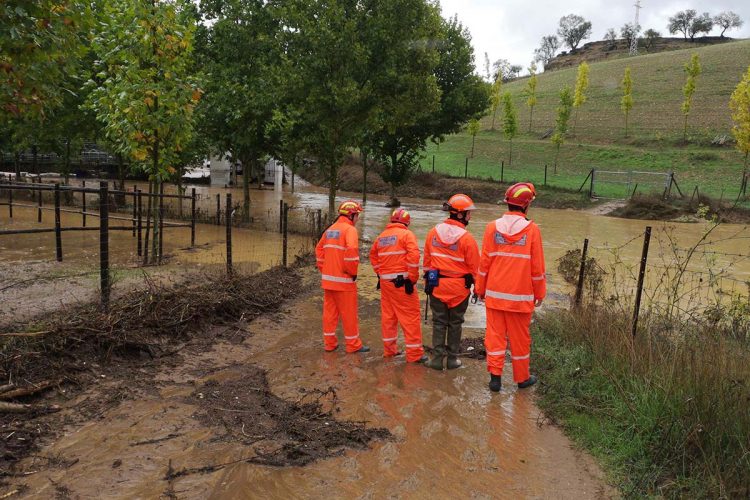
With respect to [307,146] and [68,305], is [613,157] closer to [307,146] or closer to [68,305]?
[307,146]

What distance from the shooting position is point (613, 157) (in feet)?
125

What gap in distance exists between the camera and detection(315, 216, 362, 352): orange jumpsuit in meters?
6.20

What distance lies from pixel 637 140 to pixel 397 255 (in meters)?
41.7

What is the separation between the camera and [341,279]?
20.4ft

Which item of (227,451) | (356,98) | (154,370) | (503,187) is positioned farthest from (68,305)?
(503,187)

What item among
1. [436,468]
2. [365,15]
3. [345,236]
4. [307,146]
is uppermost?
[365,15]

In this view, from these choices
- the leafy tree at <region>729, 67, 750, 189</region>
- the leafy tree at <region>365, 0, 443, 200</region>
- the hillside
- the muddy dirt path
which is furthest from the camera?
the hillside

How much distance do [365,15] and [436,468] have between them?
11705mm

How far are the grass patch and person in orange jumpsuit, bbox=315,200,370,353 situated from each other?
216cm

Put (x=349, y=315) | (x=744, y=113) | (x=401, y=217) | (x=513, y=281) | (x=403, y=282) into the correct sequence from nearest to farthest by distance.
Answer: (x=513, y=281), (x=403, y=282), (x=401, y=217), (x=349, y=315), (x=744, y=113)

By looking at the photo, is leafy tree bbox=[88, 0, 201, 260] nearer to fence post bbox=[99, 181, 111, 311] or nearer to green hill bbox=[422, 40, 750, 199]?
fence post bbox=[99, 181, 111, 311]

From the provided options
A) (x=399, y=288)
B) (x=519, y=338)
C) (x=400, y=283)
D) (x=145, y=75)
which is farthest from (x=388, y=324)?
(x=145, y=75)

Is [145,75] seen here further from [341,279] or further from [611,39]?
→ [611,39]

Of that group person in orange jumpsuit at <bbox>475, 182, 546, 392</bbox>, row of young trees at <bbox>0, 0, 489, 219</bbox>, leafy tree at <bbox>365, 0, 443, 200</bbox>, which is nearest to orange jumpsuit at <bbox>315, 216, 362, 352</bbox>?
person in orange jumpsuit at <bbox>475, 182, 546, 392</bbox>
